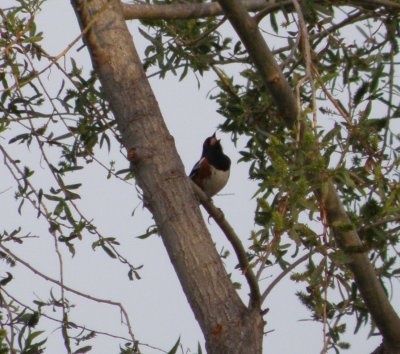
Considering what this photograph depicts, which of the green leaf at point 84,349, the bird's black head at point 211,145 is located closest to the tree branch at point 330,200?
the green leaf at point 84,349

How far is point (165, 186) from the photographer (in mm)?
2602

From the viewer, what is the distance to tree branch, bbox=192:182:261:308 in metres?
2.50

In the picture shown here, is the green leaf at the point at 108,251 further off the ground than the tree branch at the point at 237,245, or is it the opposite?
the green leaf at the point at 108,251

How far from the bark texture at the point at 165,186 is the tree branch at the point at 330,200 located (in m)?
0.31

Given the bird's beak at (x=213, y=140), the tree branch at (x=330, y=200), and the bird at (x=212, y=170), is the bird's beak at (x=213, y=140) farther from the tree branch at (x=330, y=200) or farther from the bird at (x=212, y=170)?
the tree branch at (x=330, y=200)

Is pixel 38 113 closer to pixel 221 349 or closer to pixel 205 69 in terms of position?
pixel 205 69

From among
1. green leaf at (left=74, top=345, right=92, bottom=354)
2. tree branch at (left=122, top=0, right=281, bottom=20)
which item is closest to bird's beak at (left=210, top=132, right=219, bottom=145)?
tree branch at (left=122, top=0, right=281, bottom=20)

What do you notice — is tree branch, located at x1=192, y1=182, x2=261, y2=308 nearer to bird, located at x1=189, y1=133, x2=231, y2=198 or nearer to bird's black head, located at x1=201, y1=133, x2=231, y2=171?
bird, located at x1=189, y1=133, x2=231, y2=198

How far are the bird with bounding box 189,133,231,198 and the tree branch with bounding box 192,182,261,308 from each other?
2376 millimetres

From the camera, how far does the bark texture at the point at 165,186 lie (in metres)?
2.45

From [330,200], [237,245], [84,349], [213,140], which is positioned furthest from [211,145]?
[84,349]

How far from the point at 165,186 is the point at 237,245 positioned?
0.82ft

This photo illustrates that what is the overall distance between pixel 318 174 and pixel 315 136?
91mm

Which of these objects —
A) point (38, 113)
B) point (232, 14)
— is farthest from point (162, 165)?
point (38, 113)
